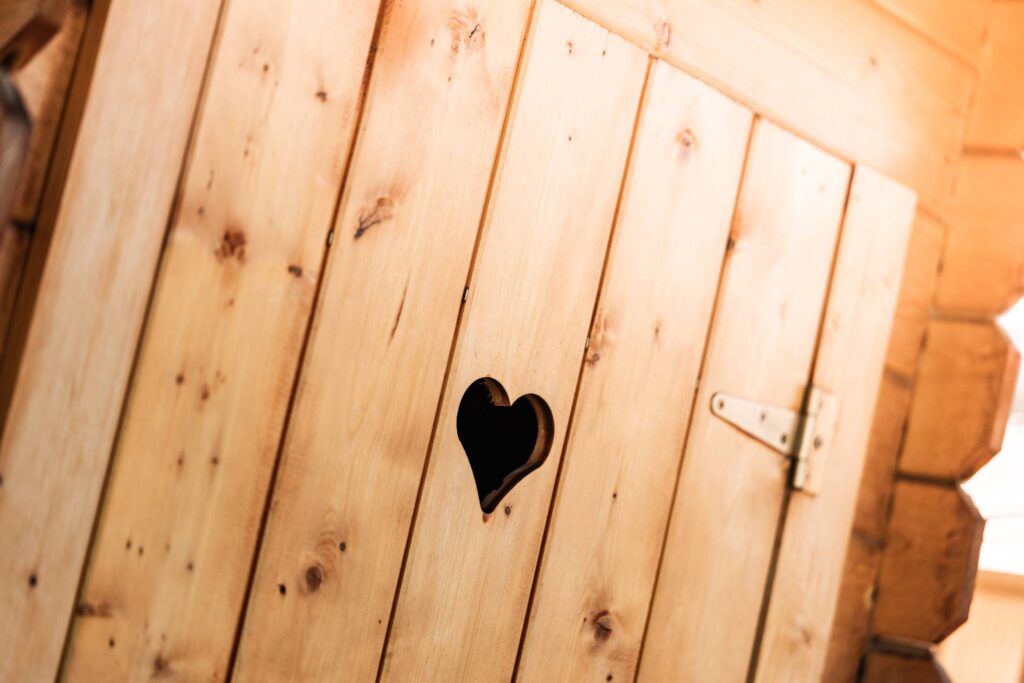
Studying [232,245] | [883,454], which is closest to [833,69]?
[883,454]

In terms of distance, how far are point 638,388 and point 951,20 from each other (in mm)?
906

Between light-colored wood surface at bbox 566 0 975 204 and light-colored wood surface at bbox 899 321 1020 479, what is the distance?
251mm

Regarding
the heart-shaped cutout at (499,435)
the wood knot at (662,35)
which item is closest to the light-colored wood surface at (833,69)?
the wood knot at (662,35)

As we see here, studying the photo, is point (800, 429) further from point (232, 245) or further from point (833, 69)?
point (232, 245)

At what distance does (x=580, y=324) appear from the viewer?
152cm

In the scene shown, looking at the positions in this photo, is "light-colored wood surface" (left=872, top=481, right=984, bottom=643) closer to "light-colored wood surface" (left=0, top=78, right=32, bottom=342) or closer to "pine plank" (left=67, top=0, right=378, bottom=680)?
"pine plank" (left=67, top=0, right=378, bottom=680)

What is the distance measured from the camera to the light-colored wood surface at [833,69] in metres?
1.62

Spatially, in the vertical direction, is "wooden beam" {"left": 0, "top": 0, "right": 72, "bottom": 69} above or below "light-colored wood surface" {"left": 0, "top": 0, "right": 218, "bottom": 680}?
above

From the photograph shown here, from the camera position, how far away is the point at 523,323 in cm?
148

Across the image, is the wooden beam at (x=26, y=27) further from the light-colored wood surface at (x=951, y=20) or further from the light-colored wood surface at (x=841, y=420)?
the light-colored wood surface at (x=951, y=20)

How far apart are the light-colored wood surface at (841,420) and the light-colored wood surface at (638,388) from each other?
0.24 metres

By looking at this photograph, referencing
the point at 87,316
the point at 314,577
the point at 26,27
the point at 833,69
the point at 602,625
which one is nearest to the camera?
the point at 26,27

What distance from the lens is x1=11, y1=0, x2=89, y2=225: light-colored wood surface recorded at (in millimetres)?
1155

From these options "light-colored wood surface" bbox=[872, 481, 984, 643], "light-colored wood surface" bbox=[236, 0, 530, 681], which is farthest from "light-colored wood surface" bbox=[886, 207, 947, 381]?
"light-colored wood surface" bbox=[236, 0, 530, 681]
